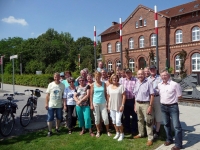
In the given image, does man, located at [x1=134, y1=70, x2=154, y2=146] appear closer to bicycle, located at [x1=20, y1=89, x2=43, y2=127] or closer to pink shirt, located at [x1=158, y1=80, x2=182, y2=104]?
pink shirt, located at [x1=158, y1=80, x2=182, y2=104]

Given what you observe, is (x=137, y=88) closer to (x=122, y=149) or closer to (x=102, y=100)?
(x=102, y=100)

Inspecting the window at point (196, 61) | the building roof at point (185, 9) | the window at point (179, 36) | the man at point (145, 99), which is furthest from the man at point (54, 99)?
the window at point (179, 36)

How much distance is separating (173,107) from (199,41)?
76.7ft

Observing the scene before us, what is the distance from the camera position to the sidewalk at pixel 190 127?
4469mm

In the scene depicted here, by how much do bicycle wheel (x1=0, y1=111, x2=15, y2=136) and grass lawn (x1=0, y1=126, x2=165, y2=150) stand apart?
0.39 meters

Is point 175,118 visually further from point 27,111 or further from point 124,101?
point 27,111

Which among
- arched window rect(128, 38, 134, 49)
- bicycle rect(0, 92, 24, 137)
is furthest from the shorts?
arched window rect(128, 38, 134, 49)

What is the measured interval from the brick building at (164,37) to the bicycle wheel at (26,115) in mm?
15760

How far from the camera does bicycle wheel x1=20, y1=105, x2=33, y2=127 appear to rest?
6.60 metres

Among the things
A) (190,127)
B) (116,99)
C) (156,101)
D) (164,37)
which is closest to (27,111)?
(116,99)

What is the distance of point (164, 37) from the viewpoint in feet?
91.4

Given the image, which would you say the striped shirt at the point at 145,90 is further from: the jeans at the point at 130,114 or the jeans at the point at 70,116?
the jeans at the point at 70,116

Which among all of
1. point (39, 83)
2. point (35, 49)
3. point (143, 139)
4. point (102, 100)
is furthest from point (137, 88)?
point (35, 49)

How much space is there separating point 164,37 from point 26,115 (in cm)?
2514
